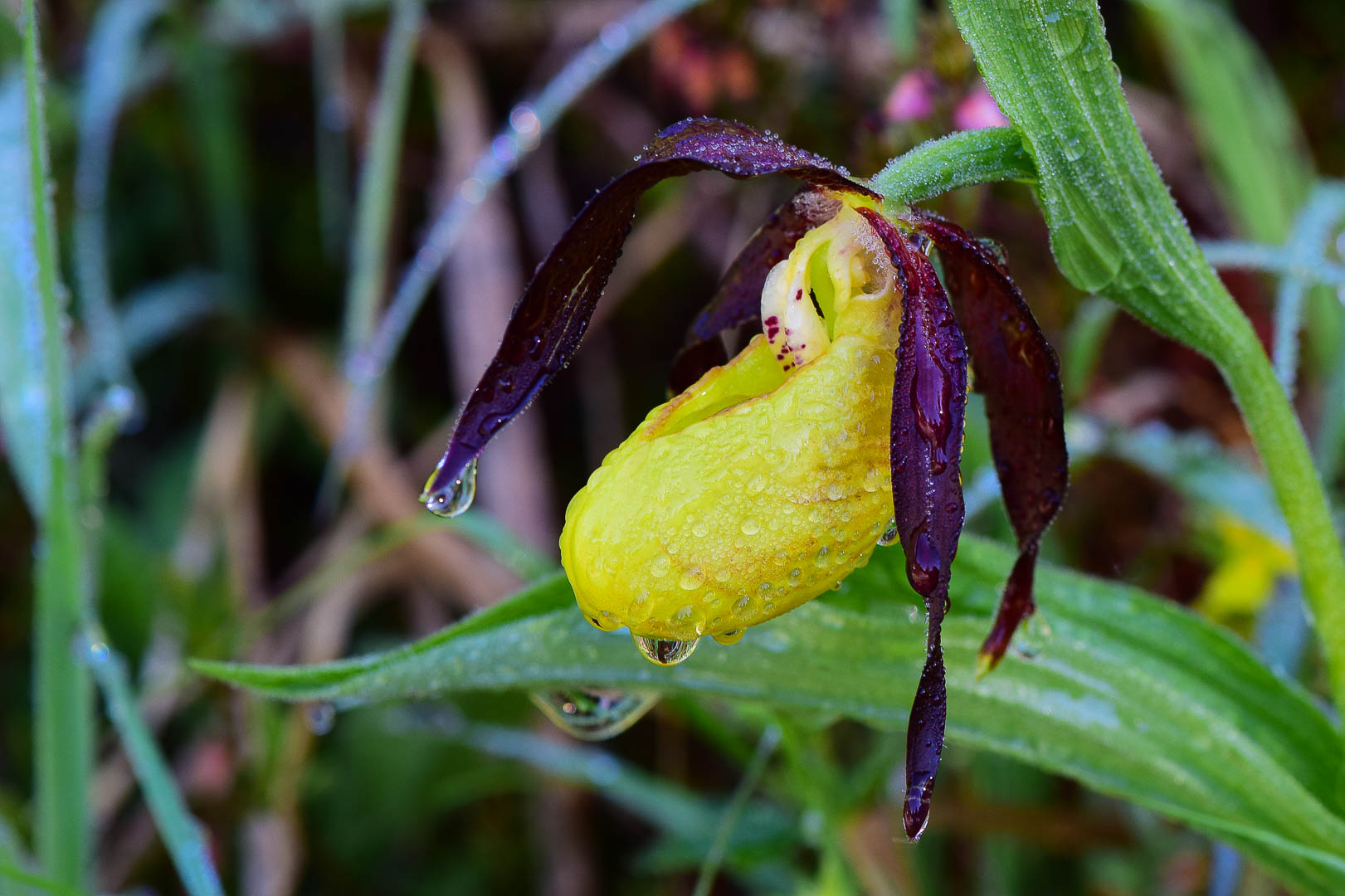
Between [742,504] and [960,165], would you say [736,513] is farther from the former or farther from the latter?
[960,165]

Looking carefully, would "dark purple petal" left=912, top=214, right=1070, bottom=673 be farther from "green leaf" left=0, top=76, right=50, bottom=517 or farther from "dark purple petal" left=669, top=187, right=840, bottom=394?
"green leaf" left=0, top=76, right=50, bottom=517

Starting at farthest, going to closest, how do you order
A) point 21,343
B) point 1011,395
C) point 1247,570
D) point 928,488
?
point 1247,570, point 21,343, point 1011,395, point 928,488

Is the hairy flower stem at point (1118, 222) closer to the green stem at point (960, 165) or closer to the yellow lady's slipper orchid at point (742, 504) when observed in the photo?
the green stem at point (960, 165)

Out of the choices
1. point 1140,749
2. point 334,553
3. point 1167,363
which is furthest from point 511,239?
point 1140,749

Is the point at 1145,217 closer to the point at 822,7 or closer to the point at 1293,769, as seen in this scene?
the point at 1293,769

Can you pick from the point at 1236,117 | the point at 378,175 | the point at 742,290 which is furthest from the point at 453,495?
the point at 1236,117

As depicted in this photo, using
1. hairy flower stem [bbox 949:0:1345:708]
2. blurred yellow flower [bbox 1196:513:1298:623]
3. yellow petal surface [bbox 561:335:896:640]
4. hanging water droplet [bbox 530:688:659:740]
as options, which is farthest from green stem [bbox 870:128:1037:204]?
blurred yellow flower [bbox 1196:513:1298:623]
